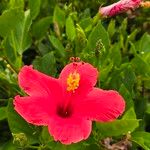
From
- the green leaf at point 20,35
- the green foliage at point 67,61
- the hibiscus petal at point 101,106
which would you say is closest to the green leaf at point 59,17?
the green foliage at point 67,61

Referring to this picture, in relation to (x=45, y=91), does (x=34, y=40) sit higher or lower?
lower

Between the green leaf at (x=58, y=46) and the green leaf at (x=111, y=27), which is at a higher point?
the green leaf at (x=58, y=46)

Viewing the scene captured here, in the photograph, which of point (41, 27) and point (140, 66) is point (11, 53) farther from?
point (140, 66)

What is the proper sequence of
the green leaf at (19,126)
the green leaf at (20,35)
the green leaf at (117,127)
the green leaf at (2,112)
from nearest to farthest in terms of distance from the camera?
the green leaf at (117,127) → the green leaf at (19,126) → the green leaf at (2,112) → the green leaf at (20,35)

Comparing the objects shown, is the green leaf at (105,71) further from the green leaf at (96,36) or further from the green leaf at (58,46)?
the green leaf at (58,46)

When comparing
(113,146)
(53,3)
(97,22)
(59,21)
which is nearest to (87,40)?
(97,22)

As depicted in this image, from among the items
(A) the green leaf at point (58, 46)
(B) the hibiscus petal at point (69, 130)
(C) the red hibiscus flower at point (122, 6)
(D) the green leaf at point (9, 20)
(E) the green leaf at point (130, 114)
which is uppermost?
(D) the green leaf at point (9, 20)

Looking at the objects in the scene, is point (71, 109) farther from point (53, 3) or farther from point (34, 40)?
point (53, 3)
